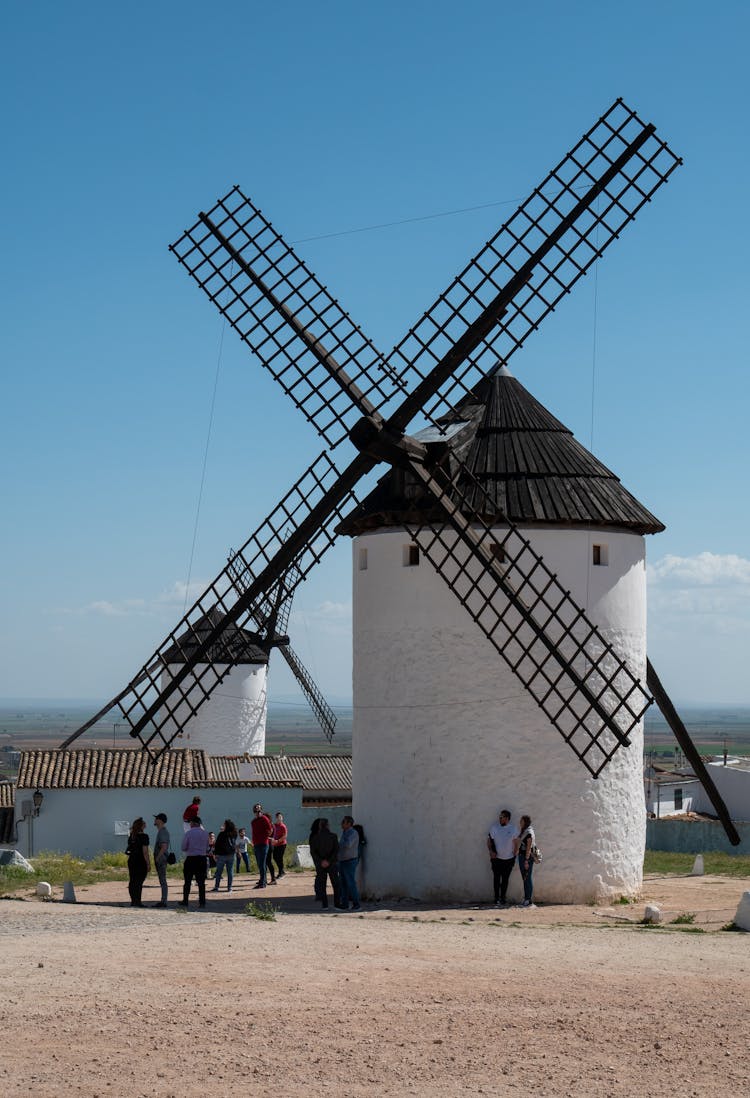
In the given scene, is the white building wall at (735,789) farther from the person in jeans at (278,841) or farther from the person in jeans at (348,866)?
the person in jeans at (348,866)

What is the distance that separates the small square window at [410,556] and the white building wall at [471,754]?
7 cm

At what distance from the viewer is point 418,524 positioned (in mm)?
17516

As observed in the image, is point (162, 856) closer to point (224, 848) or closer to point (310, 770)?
point (224, 848)

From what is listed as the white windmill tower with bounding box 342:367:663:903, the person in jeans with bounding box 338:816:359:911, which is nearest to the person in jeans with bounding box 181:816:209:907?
the person in jeans with bounding box 338:816:359:911

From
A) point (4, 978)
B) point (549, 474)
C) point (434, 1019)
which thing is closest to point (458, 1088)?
point (434, 1019)

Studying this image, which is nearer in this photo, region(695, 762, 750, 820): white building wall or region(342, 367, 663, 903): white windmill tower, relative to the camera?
region(342, 367, 663, 903): white windmill tower

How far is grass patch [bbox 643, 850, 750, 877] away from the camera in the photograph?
2088 cm

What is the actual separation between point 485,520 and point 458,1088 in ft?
32.0

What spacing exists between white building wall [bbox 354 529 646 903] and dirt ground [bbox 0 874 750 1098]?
10.6ft

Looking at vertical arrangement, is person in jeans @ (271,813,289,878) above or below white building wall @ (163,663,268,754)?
below

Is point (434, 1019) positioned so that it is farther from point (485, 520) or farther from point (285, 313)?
point (285, 313)

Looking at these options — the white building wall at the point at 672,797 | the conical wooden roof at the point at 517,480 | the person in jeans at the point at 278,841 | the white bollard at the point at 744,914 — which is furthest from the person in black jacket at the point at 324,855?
the white building wall at the point at 672,797

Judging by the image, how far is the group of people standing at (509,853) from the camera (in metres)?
16.6

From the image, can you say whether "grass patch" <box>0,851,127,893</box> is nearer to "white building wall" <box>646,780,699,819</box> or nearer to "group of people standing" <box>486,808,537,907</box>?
"group of people standing" <box>486,808,537,907</box>
